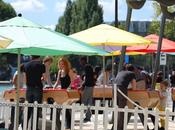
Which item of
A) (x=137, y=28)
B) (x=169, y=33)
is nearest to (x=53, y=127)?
(x=169, y=33)

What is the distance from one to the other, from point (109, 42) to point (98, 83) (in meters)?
4.11

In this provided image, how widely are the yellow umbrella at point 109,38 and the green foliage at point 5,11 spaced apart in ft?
193

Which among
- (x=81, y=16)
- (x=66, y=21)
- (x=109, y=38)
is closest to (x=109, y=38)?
(x=109, y=38)

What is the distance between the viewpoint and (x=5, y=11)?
72.0m

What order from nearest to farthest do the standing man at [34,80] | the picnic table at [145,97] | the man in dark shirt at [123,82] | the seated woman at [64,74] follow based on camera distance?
the standing man at [34,80] → the man in dark shirt at [123,82] → the picnic table at [145,97] → the seated woman at [64,74]

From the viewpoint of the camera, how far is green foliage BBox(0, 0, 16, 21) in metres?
71.5

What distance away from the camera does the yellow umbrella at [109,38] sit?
1246 cm

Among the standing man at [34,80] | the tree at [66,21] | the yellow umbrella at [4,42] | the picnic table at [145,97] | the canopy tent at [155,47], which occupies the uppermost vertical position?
the tree at [66,21]

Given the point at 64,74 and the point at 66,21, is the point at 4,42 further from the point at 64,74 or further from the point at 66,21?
the point at 66,21

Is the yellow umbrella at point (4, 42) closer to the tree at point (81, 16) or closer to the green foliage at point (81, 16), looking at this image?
the tree at point (81, 16)

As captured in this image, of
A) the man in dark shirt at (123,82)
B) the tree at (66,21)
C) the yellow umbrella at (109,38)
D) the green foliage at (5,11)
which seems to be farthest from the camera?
the tree at (66,21)

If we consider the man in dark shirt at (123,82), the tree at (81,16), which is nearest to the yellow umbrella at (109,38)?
the man in dark shirt at (123,82)

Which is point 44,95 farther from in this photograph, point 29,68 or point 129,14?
point 129,14

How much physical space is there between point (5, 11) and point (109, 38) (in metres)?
60.8
